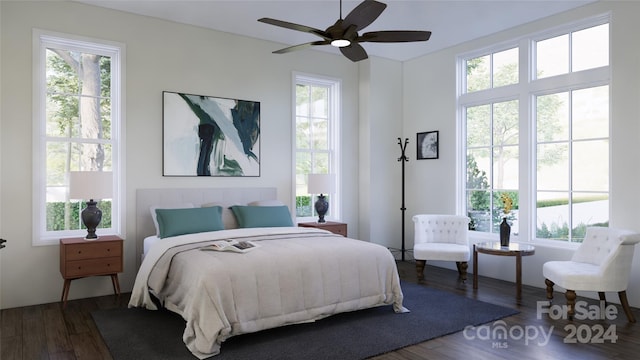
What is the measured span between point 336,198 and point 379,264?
261cm

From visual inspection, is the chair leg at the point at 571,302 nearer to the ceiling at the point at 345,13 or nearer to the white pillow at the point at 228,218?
the ceiling at the point at 345,13

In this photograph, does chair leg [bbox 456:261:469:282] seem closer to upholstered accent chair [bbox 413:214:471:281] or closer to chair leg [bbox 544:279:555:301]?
upholstered accent chair [bbox 413:214:471:281]

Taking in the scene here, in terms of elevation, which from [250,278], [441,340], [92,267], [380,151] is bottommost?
[441,340]

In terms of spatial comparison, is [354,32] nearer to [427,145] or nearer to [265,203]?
[265,203]

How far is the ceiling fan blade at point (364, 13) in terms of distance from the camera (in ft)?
10.0

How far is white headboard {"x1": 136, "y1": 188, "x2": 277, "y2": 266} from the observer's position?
4.99m

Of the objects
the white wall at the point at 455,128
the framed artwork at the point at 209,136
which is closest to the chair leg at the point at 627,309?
the white wall at the point at 455,128

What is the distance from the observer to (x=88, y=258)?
14.0 ft

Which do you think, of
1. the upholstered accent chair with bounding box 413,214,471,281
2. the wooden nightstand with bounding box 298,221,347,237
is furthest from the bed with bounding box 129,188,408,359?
the upholstered accent chair with bounding box 413,214,471,281

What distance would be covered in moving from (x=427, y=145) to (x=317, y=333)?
12.5 ft

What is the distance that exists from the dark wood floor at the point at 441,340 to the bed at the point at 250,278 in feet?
1.88

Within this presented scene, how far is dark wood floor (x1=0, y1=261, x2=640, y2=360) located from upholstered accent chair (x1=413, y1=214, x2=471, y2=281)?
852 mm

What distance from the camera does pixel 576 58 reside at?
16.0 feet

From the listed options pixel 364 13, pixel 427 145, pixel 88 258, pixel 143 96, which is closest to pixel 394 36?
pixel 364 13
